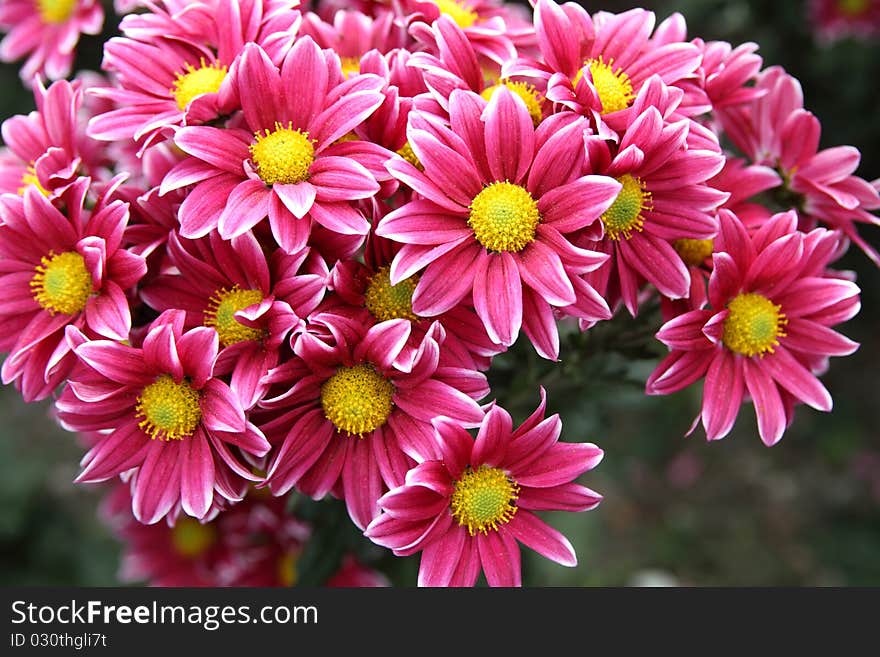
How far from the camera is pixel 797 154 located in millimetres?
1796

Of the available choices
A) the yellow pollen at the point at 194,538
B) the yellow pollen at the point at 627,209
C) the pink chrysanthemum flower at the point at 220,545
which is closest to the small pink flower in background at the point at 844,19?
the yellow pollen at the point at 627,209

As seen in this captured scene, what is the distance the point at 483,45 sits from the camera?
5.46 ft

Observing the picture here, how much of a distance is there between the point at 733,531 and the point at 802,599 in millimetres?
1902

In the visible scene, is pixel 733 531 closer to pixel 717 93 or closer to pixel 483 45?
pixel 717 93

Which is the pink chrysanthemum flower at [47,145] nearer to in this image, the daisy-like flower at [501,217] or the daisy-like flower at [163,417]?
the daisy-like flower at [163,417]

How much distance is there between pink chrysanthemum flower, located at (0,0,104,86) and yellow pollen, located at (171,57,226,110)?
0.62 metres

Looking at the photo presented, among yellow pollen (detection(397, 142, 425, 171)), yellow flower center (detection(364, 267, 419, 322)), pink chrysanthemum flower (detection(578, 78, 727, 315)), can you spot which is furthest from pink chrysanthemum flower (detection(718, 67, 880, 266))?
yellow flower center (detection(364, 267, 419, 322))

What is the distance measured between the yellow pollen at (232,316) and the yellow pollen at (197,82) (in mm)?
351

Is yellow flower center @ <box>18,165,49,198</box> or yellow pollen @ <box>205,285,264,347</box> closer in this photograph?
yellow pollen @ <box>205,285,264,347</box>

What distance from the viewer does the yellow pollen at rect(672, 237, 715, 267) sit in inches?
64.5

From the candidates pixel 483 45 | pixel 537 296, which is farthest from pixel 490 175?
pixel 483 45

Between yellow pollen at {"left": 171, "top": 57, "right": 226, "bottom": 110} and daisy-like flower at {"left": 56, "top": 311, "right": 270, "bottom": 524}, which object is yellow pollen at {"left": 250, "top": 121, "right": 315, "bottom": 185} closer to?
yellow pollen at {"left": 171, "top": 57, "right": 226, "bottom": 110}

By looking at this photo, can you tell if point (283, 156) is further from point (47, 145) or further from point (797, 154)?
point (797, 154)

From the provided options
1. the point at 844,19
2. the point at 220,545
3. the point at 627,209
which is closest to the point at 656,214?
the point at 627,209
